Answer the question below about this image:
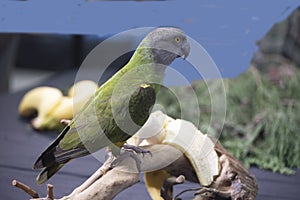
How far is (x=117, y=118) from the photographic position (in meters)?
0.50

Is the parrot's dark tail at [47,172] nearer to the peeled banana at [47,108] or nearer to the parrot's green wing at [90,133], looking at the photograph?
the parrot's green wing at [90,133]

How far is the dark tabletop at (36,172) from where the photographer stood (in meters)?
0.62

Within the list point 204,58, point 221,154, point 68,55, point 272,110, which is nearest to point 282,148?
point 272,110

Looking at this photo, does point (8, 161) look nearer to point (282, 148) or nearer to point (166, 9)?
point (166, 9)

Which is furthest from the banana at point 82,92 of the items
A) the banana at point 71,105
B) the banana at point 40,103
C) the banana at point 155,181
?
the banana at point 40,103

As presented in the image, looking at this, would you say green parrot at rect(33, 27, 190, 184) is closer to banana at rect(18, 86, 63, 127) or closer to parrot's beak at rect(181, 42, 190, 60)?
parrot's beak at rect(181, 42, 190, 60)

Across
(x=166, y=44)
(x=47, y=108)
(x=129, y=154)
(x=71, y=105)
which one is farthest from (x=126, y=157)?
(x=47, y=108)

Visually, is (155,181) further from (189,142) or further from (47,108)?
(47,108)

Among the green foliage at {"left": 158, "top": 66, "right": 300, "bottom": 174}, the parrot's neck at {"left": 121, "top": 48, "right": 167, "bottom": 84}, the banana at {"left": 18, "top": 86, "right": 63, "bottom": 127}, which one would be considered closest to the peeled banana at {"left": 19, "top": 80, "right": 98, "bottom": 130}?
the banana at {"left": 18, "top": 86, "right": 63, "bottom": 127}

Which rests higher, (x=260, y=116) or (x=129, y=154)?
(x=129, y=154)

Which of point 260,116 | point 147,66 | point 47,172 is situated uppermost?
point 147,66

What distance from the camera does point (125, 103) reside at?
19.6 inches

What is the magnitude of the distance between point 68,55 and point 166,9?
1241 millimetres

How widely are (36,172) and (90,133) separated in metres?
0.15
